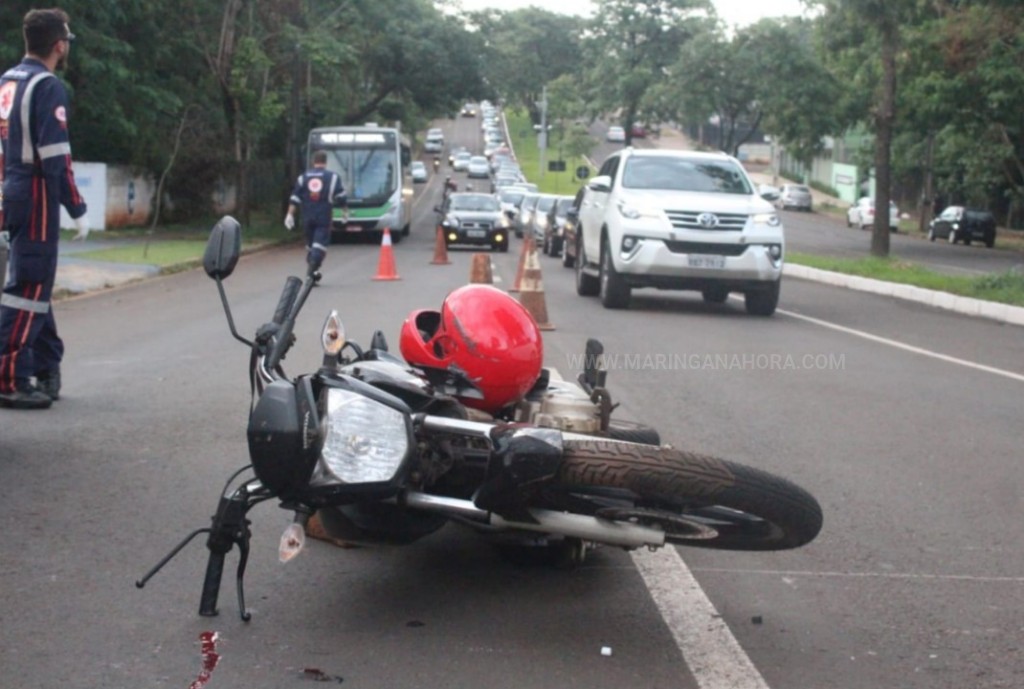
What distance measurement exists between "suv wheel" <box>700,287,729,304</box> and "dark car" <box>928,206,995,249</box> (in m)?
35.2

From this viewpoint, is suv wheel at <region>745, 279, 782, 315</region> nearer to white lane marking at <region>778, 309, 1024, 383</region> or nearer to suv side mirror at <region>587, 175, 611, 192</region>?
white lane marking at <region>778, 309, 1024, 383</region>

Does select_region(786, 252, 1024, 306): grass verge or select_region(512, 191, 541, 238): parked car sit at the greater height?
select_region(512, 191, 541, 238): parked car

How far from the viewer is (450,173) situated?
10456 cm

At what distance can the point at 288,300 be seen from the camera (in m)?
4.62

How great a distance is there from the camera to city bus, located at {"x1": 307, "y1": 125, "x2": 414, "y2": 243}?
39000mm

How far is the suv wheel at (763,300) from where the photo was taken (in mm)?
16328

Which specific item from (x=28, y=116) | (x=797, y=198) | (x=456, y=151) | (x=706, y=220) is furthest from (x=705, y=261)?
(x=456, y=151)

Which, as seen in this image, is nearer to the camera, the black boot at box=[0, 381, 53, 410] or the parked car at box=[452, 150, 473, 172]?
the black boot at box=[0, 381, 53, 410]

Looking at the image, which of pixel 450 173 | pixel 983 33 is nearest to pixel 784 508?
pixel 983 33

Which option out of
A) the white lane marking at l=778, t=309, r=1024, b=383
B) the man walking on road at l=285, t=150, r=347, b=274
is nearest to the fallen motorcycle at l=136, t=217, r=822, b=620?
the white lane marking at l=778, t=309, r=1024, b=383

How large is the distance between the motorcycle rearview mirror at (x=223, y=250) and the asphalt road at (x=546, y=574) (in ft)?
3.61

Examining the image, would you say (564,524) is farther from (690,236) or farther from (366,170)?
(366,170)

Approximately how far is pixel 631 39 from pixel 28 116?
83.5 m

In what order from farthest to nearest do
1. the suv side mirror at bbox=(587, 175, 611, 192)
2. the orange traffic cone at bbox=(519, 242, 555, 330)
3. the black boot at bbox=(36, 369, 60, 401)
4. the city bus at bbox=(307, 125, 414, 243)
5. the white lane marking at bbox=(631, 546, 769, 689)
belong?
the city bus at bbox=(307, 125, 414, 243) < the suv side mirror at bbox=(587, 175, 611, 192) < the orange traffic cone at bbox=(519, 242, 555, 330) < the black boot at bbox=(36, 369, 60, 401) < the white lane marking at bbox=(631, 546, 769, 689)
